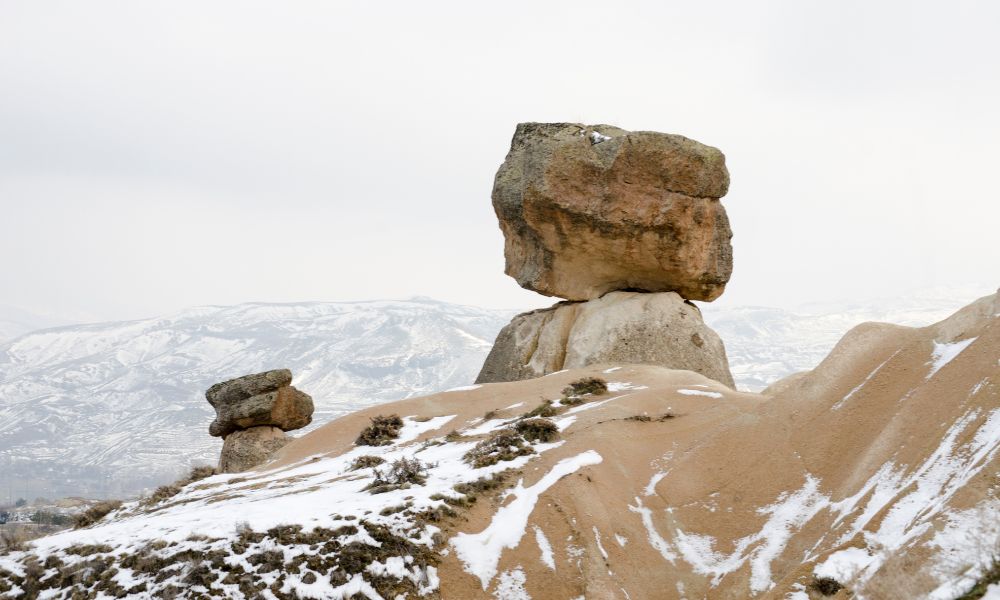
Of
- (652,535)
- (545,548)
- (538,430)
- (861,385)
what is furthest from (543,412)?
(861,385)

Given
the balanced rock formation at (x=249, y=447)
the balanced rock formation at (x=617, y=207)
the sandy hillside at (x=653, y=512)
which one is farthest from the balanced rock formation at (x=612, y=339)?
the sandy hillside at (x=653, y=512)

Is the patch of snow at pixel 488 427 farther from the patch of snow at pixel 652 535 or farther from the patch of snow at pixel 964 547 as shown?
the patch of snow at pixel 964 547

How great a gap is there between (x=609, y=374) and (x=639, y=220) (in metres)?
6.60

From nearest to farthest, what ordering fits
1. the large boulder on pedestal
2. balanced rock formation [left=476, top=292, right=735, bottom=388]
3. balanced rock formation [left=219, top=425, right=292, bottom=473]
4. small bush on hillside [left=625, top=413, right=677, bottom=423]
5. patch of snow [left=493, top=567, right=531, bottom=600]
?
patch of snow [left=493, top=567, right=531, bottom=600] < small bush on hillside [left=625, top=413, right=677, bottom=423] < balanced rock formation [left=219, top=425, right=292, bottom=473] < the large boulder on pedestal < balanced rock formation [left=476, top=292, right=735, bottom=388]

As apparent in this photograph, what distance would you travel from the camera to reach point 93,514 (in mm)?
15750

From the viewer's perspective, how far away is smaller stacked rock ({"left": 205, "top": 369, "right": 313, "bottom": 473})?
2522 centimetres

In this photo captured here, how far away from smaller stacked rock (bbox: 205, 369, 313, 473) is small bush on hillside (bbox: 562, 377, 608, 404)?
975cm

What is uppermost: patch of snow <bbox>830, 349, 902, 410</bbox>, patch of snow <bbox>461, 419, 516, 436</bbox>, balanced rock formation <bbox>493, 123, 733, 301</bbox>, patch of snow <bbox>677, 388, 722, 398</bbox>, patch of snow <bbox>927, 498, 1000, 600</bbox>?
balanced rock formation <bbox>493, 123, 733, 301</bbox>

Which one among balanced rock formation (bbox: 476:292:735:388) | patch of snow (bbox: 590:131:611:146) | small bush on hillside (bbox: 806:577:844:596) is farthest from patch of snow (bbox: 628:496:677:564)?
patch of snow (bbox: 590:131:611:146)

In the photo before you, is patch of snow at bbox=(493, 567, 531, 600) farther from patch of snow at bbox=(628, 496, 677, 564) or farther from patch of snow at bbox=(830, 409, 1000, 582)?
patch of snow at bbox=(830, 409, 1000, 582)

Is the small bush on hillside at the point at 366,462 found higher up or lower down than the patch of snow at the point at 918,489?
lower down

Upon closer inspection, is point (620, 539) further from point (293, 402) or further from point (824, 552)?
point (293, 402)

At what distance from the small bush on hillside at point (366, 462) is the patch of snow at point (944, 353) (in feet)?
29.8

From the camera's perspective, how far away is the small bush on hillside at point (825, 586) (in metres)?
9.09
